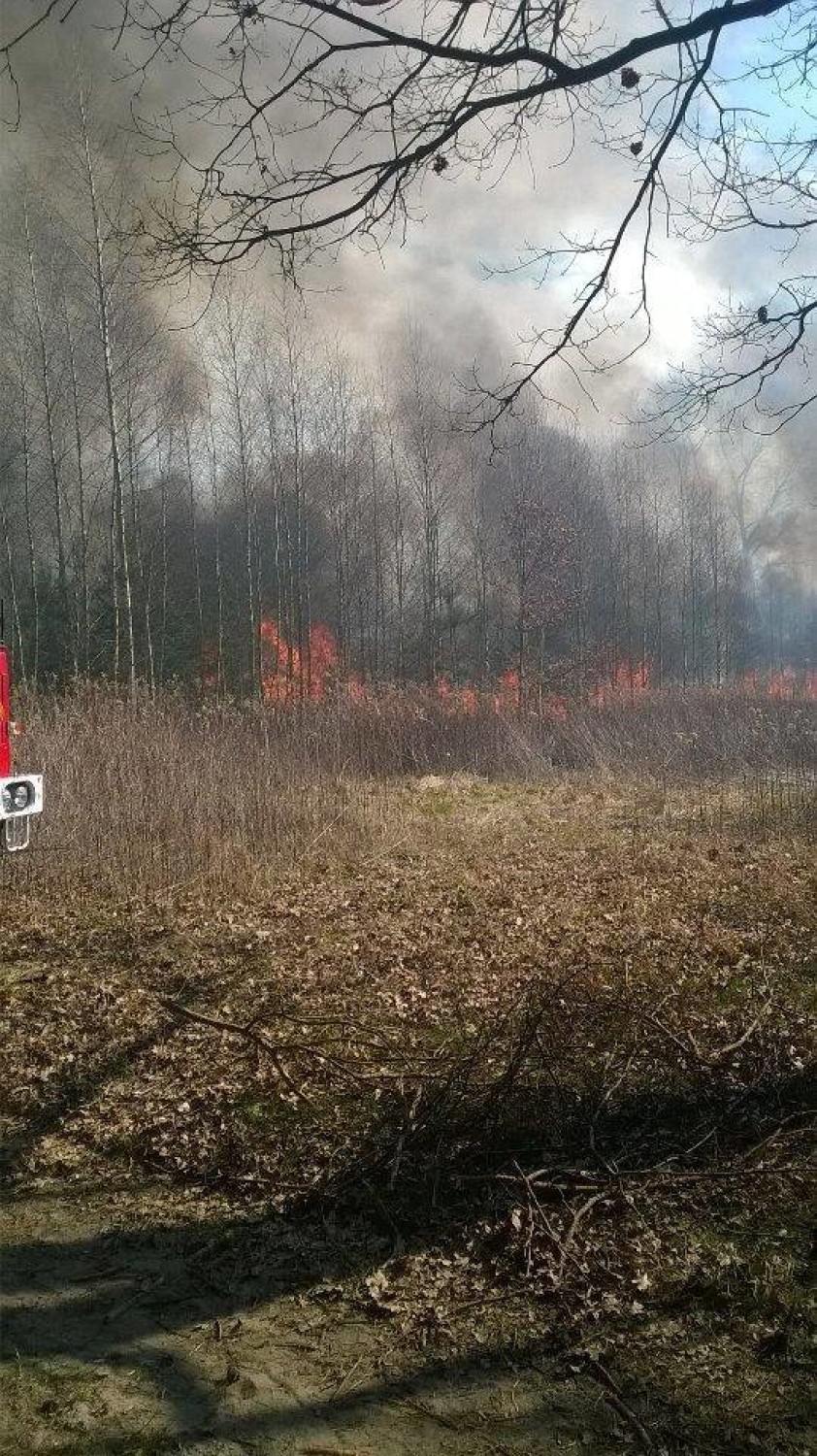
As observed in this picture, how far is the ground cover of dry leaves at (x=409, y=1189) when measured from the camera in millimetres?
2256

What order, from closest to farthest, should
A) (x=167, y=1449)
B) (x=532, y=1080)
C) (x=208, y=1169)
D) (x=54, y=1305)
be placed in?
1. (x=167, y=1449)
2. (x=54, y=1305)
3. (x=208, y=1169)
4. (x=532, y=1080)

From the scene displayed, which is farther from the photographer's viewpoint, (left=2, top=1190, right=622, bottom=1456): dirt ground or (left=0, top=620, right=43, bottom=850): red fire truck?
(left=0, top=620, right=43, bottom=850): red fire truck

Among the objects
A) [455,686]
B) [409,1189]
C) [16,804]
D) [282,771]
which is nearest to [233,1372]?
[409,1189]

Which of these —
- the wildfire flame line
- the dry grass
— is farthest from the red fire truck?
the wildfire flame line

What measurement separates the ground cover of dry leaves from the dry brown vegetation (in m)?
0.01

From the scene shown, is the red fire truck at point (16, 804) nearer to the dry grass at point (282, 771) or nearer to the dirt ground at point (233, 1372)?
the dry grass at point (282, 771)

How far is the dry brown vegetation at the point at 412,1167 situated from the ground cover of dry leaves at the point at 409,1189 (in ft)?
0.04

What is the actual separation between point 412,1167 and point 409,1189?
3.8 inches

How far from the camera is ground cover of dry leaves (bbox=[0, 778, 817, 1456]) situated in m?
2.26

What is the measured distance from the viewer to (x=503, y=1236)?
2883 millimetres

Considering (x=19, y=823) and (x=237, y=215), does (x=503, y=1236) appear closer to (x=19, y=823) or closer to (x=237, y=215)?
(x=19, y=823)

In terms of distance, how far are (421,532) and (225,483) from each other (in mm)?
5975

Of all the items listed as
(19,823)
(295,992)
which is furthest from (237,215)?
(295,992)

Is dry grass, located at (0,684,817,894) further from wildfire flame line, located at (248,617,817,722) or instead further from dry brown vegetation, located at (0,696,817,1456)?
dry brown vegetation, located at (0,696,817,1456)
